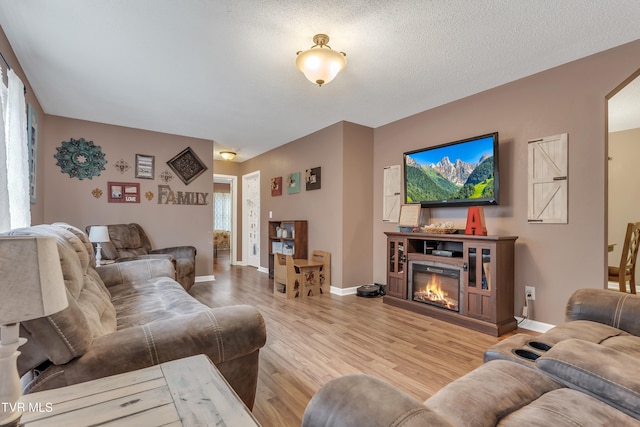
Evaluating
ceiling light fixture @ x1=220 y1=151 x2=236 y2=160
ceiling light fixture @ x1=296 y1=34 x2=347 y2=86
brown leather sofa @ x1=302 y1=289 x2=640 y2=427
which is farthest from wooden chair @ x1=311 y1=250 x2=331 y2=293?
brown leather sofa @ x1=302 y1=289 x2=640 y2=427

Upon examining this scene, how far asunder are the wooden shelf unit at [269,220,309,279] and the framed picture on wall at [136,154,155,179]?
2152 mm

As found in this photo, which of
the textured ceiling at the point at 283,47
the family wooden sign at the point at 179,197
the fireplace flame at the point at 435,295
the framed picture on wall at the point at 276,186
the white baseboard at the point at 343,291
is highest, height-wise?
the textured ceiling at the point at 283,47

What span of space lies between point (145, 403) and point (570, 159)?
351cm

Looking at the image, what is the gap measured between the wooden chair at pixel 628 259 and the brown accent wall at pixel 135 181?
562cm

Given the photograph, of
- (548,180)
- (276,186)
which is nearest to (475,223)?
(548,180)

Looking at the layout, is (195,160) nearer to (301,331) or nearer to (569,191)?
(301,331)

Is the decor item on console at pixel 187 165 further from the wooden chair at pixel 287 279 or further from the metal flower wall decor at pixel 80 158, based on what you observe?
the wooden chair at pixel 287 279

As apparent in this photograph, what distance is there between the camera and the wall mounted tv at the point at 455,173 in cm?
314

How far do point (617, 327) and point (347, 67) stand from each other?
8.87 ft

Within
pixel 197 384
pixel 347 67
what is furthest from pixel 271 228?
pixel 197 384

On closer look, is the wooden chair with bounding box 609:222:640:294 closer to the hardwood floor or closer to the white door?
the hardwood floor

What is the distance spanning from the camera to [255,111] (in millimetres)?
3980

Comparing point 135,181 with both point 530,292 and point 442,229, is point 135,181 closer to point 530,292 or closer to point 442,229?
point 442,229

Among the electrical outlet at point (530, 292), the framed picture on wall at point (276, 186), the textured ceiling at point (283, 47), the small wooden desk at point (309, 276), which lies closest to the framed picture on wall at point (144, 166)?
the textured ceiling at point (283, 47)
